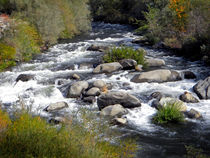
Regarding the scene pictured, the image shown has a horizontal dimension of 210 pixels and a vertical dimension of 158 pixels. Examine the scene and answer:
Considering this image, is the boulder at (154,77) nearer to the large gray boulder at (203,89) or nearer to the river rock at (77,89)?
the large gray boulder at (203,89)

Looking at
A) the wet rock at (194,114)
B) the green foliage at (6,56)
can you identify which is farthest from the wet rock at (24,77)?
the wet rock at (194,114)

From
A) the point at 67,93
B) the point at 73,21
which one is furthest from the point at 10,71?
the point at 73,21

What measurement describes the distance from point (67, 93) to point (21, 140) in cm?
715

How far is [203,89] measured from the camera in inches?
450

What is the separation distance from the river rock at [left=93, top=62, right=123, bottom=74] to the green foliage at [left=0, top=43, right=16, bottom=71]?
19.3ft

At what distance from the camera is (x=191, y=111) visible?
31.7 feet

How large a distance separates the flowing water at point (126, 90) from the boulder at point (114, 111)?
322 millimetres

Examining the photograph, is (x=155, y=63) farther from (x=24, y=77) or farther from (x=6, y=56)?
(x=6, y=56)

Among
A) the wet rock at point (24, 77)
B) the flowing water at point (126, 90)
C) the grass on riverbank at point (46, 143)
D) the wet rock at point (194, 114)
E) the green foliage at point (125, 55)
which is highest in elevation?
the grass on riverbank at point (46, 143)

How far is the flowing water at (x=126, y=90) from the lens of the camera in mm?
8070

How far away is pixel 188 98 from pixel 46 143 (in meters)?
7.53

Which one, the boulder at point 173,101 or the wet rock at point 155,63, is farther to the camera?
the wet rock at point 155,63

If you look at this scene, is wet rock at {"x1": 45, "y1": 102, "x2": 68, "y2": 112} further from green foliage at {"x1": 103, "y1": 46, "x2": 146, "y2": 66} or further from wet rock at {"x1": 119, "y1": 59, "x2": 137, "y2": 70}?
green foliage at {"x1": 103, "y1": 46, "x2": 146, "y2": 66}

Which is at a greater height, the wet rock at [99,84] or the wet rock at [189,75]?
the wet rock at [99,84]
